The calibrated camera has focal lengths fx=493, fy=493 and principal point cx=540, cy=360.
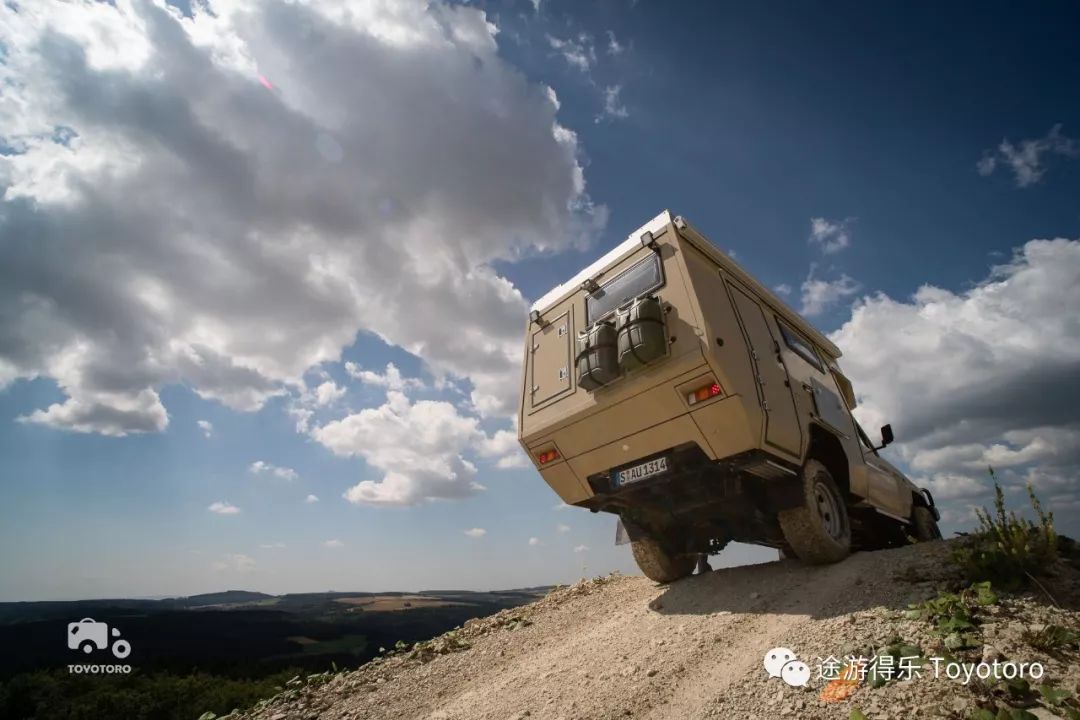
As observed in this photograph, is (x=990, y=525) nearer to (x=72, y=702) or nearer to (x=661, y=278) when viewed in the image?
(x=661, y=278)

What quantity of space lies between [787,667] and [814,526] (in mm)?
1987

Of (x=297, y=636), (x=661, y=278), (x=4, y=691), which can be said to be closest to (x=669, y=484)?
(x=661, y=278)

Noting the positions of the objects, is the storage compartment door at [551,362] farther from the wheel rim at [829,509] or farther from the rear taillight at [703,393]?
the wheel rim at [829,509]

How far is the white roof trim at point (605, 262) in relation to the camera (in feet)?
16.7

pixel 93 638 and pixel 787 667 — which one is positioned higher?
pixel 787 667

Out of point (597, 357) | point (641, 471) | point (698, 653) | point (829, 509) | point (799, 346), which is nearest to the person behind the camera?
point (698, 653)

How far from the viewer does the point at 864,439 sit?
7.20m

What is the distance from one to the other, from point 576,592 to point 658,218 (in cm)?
502

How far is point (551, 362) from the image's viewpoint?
18.1 ft

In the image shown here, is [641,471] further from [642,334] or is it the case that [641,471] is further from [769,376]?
[769,376]

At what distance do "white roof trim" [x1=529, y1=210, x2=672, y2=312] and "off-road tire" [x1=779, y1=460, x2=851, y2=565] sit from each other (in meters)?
2.85

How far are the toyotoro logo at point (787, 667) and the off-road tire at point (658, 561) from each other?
8.36 feet

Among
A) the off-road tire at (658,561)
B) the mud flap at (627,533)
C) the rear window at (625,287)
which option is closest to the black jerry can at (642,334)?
the rear window at (625,287)

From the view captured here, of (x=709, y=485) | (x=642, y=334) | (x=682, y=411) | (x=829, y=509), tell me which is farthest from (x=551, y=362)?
(x=829, y=509)
